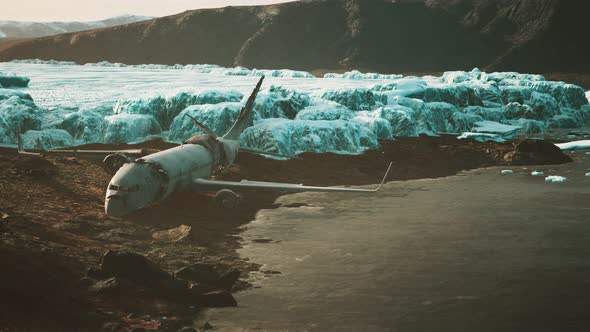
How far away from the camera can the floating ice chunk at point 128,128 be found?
2427 inches

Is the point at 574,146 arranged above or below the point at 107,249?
below

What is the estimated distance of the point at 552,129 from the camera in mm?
108438

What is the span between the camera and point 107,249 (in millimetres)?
29297

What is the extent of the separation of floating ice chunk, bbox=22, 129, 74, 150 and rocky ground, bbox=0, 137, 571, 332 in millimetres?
7904

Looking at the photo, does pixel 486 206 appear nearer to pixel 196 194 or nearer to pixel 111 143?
pixel 196 194

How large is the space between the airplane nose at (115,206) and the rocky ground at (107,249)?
1015mm

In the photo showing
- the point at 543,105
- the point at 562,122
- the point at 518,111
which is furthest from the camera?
the point at 543,105

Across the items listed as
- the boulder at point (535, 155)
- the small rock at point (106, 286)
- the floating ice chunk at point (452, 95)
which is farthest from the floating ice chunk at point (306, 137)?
the small rock at point (106, 286)

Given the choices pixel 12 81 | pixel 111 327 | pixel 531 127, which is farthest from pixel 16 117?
pixel 531 127

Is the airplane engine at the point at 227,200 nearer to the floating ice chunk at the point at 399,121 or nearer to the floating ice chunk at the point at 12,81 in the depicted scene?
the floating ice chunk at the point at 399,121

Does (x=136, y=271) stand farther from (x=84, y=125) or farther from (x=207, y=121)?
(x=84, y=125)

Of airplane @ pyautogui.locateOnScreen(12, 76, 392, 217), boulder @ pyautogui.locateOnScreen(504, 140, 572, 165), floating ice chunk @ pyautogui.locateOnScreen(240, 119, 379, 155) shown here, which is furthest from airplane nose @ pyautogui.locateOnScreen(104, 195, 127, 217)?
boulder @ pyautogui.locateOnScreen(504, 140, 572, 165)

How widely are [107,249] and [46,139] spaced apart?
31910 millimetres

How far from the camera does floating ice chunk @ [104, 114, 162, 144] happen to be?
202 ft
